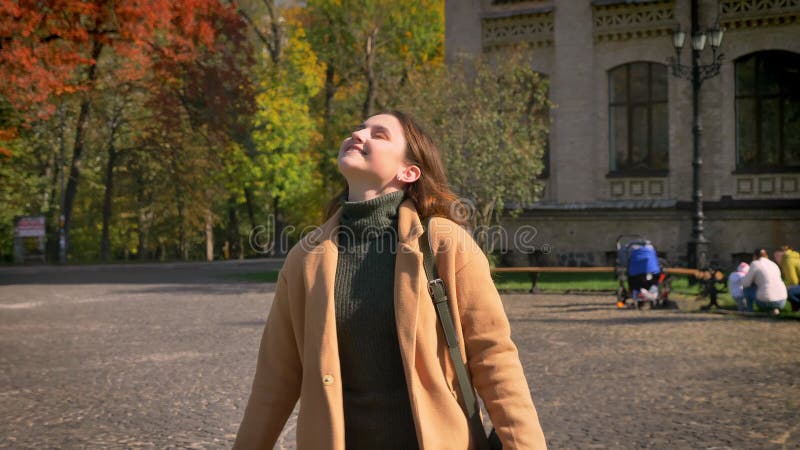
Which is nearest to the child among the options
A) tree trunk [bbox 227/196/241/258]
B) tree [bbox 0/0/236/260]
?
tree [bbox 0/0/236/260]

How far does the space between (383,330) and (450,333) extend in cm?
22

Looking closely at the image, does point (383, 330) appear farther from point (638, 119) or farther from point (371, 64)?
point (371, 64)

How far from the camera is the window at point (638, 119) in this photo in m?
25.7

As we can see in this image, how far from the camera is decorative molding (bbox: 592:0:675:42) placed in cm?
2531

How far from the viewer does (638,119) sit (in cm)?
2591

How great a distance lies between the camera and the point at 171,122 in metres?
38.3

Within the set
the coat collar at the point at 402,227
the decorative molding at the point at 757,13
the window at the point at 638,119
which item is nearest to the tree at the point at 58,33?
the window at the point at 638,119

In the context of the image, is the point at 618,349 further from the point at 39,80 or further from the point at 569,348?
the point at 39,80

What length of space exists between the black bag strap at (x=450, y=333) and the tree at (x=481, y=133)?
18.2m

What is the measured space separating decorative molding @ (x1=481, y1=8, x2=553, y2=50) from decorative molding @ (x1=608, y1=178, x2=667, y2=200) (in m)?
4.76

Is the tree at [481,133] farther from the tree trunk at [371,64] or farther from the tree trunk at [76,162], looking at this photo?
the tree trunk at [76,162]

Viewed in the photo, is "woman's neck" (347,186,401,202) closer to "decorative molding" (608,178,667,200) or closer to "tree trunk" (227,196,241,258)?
"decorative molding" (608,178,667,200)

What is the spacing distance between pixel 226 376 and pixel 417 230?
6.69 m

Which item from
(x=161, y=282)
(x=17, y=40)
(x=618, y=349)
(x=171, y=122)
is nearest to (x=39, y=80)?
(x=17, y=40)
